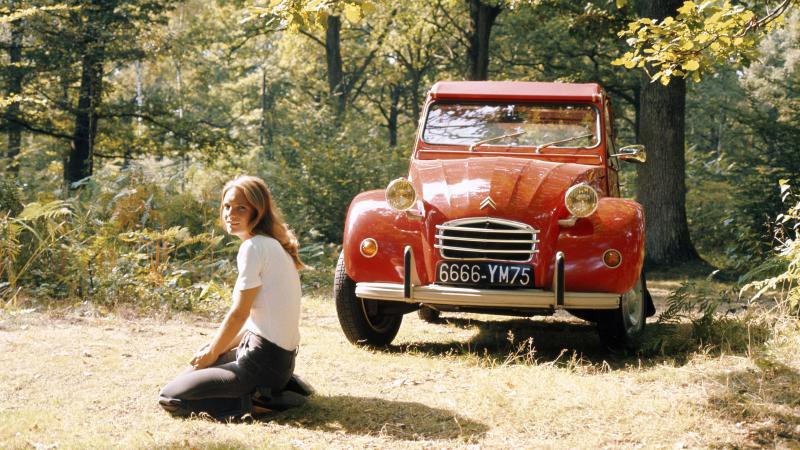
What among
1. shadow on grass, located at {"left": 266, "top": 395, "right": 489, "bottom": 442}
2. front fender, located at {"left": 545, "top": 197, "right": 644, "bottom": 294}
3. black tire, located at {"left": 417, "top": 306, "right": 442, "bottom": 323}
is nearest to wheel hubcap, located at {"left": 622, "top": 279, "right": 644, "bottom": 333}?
front fender, located at {"left": 545, "top": 197, "right": 644, "bottom": 294}

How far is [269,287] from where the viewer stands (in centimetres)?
457

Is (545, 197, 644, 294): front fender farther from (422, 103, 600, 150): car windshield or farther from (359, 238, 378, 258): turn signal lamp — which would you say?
(422, 103, 600, 150): car windshield

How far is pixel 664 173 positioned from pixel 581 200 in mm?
7409

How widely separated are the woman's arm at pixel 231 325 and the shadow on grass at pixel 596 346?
195 centimetres

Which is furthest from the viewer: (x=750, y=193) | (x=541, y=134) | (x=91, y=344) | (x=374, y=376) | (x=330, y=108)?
(x=330, y=108)

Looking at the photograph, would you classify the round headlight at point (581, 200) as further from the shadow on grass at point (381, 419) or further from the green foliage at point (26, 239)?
the green foliage at point (26, 239)

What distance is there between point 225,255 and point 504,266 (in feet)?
19.0

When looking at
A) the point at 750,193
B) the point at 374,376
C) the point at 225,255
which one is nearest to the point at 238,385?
the point at 374,376

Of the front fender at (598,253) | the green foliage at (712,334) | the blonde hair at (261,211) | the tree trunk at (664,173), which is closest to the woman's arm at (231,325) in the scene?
the blonde hair at (261,211)

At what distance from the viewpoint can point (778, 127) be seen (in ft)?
52.0

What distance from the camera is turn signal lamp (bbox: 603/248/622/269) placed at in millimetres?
5824

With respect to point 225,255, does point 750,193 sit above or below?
above

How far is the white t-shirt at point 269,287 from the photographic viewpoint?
14.8 feet

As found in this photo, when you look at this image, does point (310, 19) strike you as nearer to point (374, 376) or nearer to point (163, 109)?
point (374, 376)
